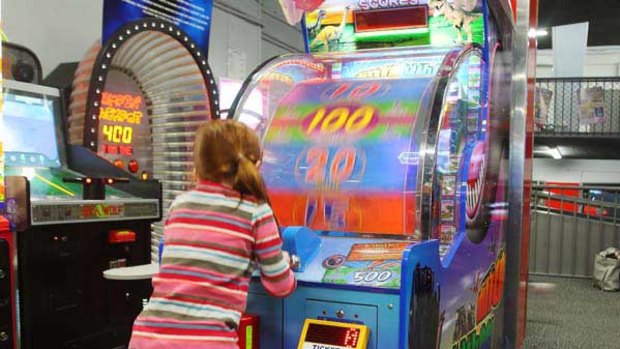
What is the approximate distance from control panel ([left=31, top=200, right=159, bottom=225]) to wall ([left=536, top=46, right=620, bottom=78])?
35.8 ft

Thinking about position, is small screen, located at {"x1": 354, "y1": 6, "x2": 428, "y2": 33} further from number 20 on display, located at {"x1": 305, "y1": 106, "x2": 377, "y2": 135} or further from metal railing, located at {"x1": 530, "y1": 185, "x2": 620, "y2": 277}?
metal railing, located at {"x1": 530, "y1": 185, "x2": 620, "y2": 277}

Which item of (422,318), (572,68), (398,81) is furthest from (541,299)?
(572,68)

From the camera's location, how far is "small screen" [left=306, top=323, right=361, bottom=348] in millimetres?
1775

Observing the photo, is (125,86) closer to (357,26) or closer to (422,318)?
(357,26)

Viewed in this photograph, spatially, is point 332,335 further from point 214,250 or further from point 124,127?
point 124,127

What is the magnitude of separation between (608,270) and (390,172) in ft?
17.1

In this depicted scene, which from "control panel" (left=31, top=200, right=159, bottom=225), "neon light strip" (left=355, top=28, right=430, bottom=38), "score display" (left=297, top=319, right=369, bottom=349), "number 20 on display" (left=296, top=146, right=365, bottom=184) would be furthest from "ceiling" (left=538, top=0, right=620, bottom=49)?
"score display" (left=297, top=319, right=369, bottom=349)

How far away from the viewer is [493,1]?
2.96m

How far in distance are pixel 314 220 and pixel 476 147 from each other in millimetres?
883

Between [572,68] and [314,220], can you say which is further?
[572,68]

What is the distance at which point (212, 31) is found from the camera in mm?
5789

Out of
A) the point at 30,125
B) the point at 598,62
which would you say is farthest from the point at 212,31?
the point at 598,62

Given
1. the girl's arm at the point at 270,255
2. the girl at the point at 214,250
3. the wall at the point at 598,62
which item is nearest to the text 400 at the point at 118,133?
the girl at the point at 214,250

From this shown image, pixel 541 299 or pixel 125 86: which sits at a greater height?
pixel 125 86
